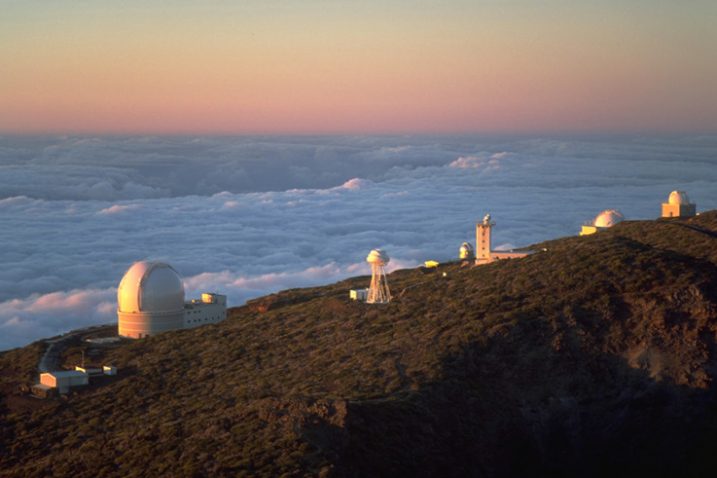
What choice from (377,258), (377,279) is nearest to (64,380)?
(377,258)

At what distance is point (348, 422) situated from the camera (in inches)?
909

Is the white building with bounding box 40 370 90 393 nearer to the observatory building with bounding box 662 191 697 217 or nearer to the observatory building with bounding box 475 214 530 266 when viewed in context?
the observatory building with bounding box 475 214 530 266

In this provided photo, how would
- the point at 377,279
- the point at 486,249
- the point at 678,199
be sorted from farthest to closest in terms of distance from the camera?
the point at 678,199 < the point at 486,249 < the point at 377,279

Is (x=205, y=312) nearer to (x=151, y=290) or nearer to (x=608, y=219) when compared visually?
(x=151, y=290)

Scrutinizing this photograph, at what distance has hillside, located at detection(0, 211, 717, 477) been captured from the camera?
23.2m

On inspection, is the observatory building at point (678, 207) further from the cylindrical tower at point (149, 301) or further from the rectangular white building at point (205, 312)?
the cylindrical tower at point (149, 301)

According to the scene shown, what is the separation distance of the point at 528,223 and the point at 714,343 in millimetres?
82334

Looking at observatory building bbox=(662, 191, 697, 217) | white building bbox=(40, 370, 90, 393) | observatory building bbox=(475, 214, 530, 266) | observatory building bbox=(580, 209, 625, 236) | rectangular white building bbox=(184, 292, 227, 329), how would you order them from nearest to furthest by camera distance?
white building bbox=(40, 370, 90, 393) < rectangular white building bbox=(184, 292, 227, 329) < observatory building bbox=(475, 214, 530, 266) < observatory building bbox=(662, 191, 697, 217) < observatory building bbox=(580, 209, 625, 236)

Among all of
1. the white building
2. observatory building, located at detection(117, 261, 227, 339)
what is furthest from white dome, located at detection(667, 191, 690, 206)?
the white building

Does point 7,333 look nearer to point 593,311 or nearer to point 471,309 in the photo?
point 471,309

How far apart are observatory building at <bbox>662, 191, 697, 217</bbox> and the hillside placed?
11004 millimetres

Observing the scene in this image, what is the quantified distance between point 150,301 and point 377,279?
29.4ft

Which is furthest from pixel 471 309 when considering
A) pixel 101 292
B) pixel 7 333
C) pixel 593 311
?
pixel 101 292

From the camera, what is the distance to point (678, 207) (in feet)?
156
